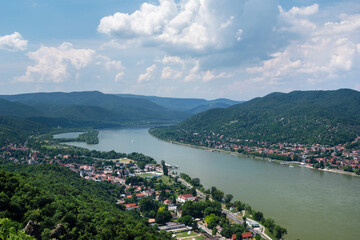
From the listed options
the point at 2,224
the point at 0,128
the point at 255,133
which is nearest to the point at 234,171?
the point at 2,224

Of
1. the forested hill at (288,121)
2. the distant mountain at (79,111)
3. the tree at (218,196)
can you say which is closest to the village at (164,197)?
the tree at (218,196)

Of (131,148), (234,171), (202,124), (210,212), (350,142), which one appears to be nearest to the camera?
(210,212)

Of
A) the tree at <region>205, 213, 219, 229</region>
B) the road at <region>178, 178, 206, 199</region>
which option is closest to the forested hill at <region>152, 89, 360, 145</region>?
the road at <region>178, 178, 206, 199</region>

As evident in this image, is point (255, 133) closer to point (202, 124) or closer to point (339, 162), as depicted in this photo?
point (202, 124)

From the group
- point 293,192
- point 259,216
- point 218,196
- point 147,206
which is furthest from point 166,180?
point 259,216

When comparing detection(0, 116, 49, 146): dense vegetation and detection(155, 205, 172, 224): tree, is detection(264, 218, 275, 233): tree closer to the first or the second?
detection(155, 205, 172, 224): tree

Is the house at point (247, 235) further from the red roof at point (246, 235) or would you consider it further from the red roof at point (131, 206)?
the red roof at point (131, 206)

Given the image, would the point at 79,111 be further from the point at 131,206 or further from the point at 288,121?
the point at 131,206
